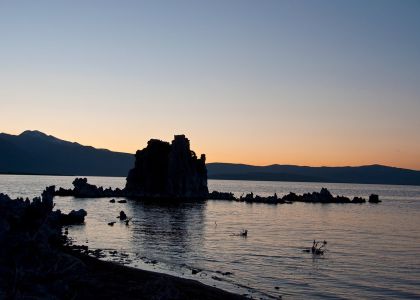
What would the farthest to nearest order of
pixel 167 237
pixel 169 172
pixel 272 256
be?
pixel 169 172 → pixel 167 237 → pixel 272 256

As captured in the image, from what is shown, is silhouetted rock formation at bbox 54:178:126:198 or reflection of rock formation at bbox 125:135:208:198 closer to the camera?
silhouetted rock formation at bbox 54:178:126:198

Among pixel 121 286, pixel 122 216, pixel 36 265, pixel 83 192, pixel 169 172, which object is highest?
pixel 169 172

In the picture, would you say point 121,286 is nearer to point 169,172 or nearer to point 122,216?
point 122,216

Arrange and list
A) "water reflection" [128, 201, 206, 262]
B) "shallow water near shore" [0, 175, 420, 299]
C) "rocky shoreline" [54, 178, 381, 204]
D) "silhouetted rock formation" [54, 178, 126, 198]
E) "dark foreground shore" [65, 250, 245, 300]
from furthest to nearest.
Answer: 1. "rocky shoreline" [54, 178, 381, 204]
2. "silhouetted rock formation" [54, 178, 126, 198]
3. "water reflection" [128, 201, 206, 262]
4. "shallow water near shore" [0, 175, 420, 299]
5. "dark foreground shore" [65, 250, 245, 300]

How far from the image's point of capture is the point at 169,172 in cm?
15312

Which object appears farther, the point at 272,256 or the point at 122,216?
the point at 122,216

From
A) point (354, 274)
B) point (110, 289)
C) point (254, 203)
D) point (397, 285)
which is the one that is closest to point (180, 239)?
point (354, 274)

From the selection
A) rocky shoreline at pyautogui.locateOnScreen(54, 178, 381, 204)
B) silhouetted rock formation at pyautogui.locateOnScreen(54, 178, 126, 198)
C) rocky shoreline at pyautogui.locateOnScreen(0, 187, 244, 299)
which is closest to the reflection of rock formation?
rocky shoreline at pyautogui.locateOnScreen(54, 178, 381, 204)

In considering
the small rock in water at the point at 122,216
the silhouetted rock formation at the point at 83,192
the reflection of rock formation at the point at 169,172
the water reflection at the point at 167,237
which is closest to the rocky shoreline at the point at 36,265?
the water reflection at the point at 167,237

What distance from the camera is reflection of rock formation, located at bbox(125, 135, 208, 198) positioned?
15312 centimetres

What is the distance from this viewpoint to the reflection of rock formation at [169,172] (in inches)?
6029

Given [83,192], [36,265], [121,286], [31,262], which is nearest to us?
[36,265]

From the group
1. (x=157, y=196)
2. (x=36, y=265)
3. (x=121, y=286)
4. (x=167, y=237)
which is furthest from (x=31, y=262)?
(x=157, y=196)

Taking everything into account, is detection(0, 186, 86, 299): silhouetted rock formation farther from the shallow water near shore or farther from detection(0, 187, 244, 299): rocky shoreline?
the shallow water near shore
